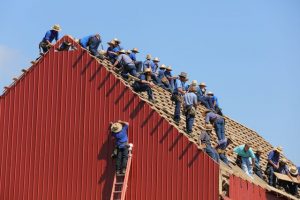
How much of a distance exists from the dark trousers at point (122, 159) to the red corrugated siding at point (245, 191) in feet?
12.1

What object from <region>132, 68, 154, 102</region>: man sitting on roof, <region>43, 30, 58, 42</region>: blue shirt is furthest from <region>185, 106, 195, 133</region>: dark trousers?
<region>43, 30, 58, 42</region>: blue shirt

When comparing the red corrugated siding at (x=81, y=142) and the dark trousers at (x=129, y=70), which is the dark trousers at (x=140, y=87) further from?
the dark trousers at (x=129, y=70)

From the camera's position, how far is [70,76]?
109ft

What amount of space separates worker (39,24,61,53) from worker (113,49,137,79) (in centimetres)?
287

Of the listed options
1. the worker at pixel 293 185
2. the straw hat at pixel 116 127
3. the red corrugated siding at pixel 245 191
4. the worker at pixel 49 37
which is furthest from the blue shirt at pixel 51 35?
the worker at pixel 293 185

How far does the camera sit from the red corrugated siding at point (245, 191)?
98.5 ft

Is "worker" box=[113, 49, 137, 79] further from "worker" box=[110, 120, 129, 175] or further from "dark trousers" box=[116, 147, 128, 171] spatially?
"dark trousers" box=[116, 147, 128, 171]

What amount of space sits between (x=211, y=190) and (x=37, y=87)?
27.4 feet

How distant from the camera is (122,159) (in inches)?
1206

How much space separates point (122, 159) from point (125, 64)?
14.8ft

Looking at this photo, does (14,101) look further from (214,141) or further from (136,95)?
(214,141)

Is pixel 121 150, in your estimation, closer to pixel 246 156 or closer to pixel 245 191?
pixel 245 191

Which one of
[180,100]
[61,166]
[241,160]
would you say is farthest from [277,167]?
[61,166]

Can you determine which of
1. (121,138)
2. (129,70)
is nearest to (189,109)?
(121,138)
